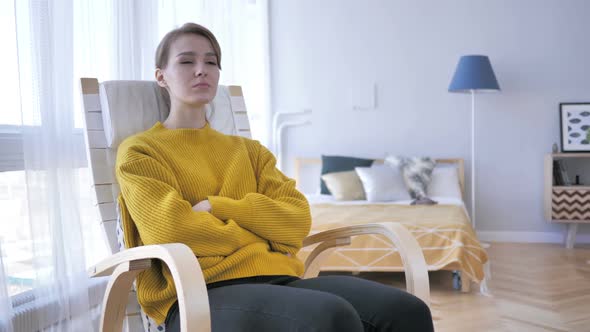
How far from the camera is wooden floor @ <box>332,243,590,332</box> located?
2.78m

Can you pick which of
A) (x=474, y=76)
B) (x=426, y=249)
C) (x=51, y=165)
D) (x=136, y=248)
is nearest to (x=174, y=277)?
(x=136, y=248)

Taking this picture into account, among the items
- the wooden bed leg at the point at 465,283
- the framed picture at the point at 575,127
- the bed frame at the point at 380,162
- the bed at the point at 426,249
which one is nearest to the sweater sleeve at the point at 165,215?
the bed at the point at 426,249

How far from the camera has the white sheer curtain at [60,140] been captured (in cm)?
192

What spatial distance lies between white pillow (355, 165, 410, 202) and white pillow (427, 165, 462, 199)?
326mm

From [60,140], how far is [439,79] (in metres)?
3.60

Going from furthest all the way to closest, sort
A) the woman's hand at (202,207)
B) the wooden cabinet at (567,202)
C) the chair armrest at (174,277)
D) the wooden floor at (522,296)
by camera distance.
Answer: the wooden cabinet at (567,202) → the wooden floor at (522,296) → the woman's hand at (202,207) → the chair armrest at (174,277)

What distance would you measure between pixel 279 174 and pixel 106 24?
107 cm

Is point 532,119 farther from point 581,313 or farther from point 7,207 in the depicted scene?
point 7,207

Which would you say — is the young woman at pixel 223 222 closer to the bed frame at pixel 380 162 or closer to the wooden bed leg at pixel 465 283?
the wooden bed leg at pixel 465 283

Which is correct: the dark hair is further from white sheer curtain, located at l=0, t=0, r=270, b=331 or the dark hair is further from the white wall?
the white wall

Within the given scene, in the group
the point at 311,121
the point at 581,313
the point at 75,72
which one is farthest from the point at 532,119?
the point at 75,72

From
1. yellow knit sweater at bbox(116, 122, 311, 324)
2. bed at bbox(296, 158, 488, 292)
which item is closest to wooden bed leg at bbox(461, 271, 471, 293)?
bed at bbox(296, 158, 488, 292)

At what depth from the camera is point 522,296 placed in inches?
127

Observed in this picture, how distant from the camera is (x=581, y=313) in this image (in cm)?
291
